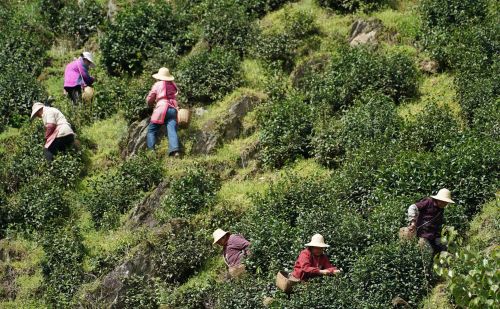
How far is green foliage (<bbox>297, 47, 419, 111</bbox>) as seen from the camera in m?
22.9

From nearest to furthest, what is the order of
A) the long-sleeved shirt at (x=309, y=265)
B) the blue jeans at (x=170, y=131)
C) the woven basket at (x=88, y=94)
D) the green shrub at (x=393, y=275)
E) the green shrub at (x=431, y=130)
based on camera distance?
the green shrub at (x=393, y=275) < the long-sleeved shirt at (x=309, y=265) < the green shrub at (x=431, y=130) < the blue jeans at (x=170, y=131) < the woven basket at (x=88, y=94)

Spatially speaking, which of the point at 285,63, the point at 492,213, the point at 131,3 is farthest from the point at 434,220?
the point at 131,3

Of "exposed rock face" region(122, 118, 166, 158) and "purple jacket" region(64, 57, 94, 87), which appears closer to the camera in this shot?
"exposed rock face" region(122, 118, 166, 158)

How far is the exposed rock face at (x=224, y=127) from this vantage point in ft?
75.2

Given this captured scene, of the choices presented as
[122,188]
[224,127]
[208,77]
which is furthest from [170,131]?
[208,77]

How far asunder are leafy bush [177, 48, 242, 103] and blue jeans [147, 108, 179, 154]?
1506 mm

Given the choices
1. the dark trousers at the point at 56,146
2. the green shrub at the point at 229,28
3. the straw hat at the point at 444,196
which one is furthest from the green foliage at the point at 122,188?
the straw hat at the point at 444,196

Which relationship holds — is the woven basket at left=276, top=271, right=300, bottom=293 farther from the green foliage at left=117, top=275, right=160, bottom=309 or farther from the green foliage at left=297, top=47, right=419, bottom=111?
the green foliage at left=297, top=47, right=419, bottom=111

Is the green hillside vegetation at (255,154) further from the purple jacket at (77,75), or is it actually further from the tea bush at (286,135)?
the purple jacket at (77,75)

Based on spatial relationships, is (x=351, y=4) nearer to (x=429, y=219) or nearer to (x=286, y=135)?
(x=286, y=135)

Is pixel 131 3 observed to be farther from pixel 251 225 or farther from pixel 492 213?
pixel 492 213

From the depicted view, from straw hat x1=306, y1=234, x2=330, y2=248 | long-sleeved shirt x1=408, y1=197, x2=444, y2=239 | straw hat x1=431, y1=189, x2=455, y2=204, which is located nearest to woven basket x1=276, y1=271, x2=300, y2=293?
straw hat x1=306, y1=234, x2=330, y2=248

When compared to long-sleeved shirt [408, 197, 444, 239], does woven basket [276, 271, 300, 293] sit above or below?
below

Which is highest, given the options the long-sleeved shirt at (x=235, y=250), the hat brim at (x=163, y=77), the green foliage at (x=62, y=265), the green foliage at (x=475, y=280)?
the green foliage at (x=475, y=280)
